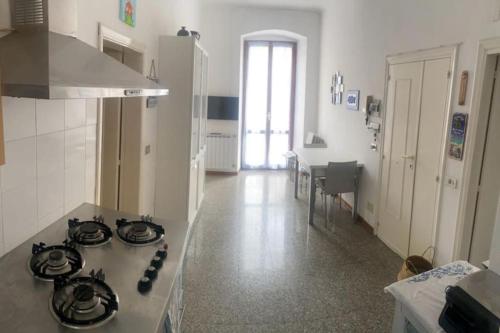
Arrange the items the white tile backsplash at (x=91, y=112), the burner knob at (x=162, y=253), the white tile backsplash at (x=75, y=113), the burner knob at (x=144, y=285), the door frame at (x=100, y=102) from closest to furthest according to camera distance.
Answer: the burner knob at (x=144, y=285) < the burner knob at (x=162, y=253) < the white tile backsplash at (x=75, y=113) < the white tile backsplash at (x=91, y=112) < the door frame at (x=100, y=102)

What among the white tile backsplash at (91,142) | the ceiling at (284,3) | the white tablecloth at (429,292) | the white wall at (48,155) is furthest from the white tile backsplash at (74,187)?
the ceiling at (284,3)

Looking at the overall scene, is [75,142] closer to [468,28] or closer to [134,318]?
[134,318]

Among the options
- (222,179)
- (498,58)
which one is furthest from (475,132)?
(222,179)

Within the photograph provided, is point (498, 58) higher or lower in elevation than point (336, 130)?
higher

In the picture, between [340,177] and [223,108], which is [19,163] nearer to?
[340,177]

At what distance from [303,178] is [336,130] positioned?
125 cm

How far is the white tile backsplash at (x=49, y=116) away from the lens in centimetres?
186

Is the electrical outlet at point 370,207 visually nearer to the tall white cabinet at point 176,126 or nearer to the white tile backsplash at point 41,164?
the tall white cabinet at point 176,126

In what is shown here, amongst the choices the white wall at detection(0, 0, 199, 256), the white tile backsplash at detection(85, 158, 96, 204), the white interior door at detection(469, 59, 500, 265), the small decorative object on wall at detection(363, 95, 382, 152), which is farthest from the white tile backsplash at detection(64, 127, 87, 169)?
the small decorative object on wall at detection(363, 95, 382, 152)

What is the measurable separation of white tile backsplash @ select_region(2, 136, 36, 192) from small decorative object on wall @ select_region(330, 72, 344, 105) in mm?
5261

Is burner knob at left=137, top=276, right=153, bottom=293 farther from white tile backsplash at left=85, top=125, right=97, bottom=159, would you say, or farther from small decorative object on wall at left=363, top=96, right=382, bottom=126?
small decorative object on wall at left=363, top=96, right=382, bottom=126

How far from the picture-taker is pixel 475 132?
10.3 ft

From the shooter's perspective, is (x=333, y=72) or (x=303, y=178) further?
(x=303, y=178)

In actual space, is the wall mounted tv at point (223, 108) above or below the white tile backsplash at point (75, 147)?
above
